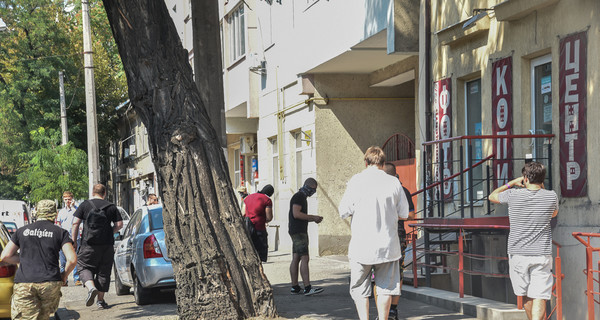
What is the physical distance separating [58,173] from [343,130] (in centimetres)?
1768

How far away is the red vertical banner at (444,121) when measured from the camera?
45.4 ft

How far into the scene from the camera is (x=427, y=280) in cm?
1218

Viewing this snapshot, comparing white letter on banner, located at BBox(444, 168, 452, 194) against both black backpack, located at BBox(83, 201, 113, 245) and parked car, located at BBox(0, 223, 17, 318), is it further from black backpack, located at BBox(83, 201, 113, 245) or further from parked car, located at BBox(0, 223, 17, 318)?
parked car, located at BBox(0, 223, 17, 318)

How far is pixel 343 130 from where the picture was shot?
19.9 meters

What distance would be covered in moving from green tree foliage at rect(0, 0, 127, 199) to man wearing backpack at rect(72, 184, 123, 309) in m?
27.5

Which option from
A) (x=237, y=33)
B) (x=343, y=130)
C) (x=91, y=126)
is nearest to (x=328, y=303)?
(x=343, y=130)

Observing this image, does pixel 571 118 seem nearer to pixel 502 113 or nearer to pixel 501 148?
pixel 501 148

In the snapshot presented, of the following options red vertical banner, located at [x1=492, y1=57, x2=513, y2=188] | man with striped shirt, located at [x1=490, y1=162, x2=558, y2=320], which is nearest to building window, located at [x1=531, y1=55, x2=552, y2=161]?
red vertical banner, located at [x1=492, y1=57, x2=513, y2=188]

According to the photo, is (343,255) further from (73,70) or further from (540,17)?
(73,70)

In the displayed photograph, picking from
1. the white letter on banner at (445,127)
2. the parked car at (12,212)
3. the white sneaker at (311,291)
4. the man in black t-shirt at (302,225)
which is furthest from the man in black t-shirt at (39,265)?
the parked car at (12,212)

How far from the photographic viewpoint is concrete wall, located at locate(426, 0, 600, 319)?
9.99 metres

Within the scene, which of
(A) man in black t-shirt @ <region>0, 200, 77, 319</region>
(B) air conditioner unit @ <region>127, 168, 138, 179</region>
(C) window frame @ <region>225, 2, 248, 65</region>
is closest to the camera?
(A) man in black t-shirt @ <region>0, 200, 77, 319</region>

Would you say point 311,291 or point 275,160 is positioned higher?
point 275,160

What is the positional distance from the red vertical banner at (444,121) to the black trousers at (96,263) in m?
5.25
